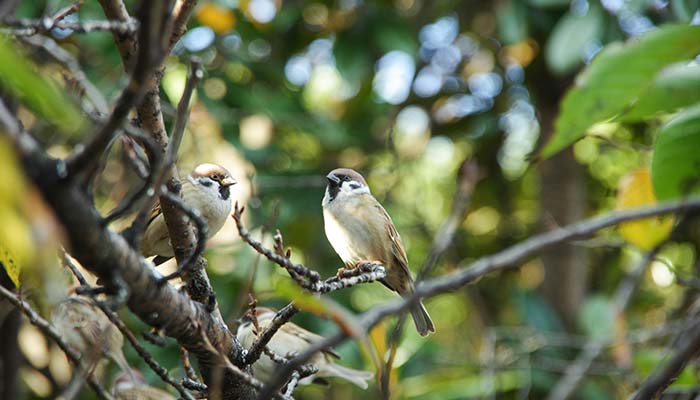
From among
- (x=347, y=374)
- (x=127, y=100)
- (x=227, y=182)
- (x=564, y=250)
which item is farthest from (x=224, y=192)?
(x=564, y=250)

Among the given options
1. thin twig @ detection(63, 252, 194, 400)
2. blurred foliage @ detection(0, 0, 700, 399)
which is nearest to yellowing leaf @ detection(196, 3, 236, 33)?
blurred foliage @ detection(0, 0, 700, 399)

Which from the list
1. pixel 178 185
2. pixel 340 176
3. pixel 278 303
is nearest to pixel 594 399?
pixel 278 303

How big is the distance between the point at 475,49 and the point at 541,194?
111 cm

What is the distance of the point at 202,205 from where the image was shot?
334 cm

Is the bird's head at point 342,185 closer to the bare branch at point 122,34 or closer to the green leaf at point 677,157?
the bare branch at point 122,34

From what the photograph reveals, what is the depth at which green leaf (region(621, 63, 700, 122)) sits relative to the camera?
1.54m

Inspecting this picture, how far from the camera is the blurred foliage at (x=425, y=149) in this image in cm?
444

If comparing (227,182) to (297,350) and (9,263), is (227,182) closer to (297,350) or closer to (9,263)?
(297,350)

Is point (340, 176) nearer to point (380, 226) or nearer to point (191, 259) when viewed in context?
point (380, 226)

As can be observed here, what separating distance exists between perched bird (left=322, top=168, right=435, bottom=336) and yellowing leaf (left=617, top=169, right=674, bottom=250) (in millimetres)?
981

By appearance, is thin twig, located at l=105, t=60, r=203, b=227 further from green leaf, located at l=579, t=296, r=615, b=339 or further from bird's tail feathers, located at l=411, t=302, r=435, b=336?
green leaf, located at l=579, t=296, r=615, b=339

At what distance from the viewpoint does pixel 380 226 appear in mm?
3717

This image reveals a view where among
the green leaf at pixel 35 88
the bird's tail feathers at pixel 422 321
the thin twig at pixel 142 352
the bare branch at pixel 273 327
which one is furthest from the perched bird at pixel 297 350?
the green leaf at pixel 35 88

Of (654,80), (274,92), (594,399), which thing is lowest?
(594,399)
